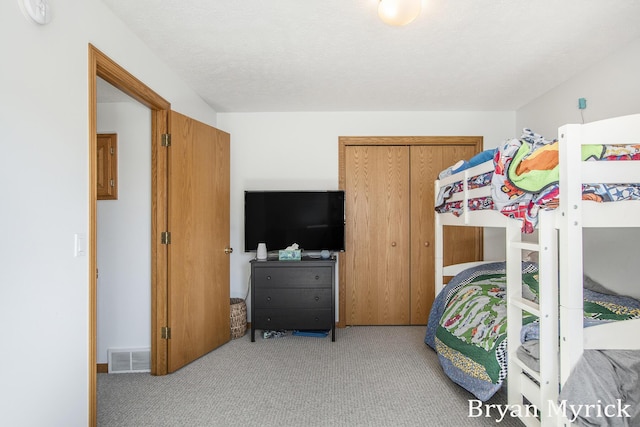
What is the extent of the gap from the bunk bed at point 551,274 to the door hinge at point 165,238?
212cm

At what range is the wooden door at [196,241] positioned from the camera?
2.59 m

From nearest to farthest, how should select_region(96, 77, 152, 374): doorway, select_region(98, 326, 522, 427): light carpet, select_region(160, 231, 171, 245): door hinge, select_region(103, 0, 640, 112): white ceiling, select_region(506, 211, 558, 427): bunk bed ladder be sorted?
1. select_region(506, 211, 558, 427): bunk bed ladder
2. select_region(103, 0, 640, 112): white ceiling
3. select_region(98, 326, 522, 427): light carpet
4. select_region(160, 231, 171, 245): door hinge
5. select_region(96, 77, 152, 374): doorway

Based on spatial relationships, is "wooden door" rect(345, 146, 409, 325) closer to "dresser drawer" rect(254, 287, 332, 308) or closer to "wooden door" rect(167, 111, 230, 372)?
"dresser drawer" rect(254, 287, 332, 308)

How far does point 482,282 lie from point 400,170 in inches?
58.3

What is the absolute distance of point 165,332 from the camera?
8.41 feet

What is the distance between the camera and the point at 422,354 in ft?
9.46

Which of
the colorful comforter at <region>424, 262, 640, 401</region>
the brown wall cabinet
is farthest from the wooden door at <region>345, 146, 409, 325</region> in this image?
the brown wall cabinet

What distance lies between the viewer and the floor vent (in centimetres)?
264

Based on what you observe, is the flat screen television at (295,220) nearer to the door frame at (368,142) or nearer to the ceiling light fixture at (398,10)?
the door frame at (368,142)

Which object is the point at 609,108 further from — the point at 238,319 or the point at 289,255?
the point at 238,319

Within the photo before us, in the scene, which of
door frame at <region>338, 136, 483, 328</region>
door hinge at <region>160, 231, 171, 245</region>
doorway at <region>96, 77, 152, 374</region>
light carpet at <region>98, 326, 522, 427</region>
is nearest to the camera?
light carpet at <region>98, 326, 522, 427</region>

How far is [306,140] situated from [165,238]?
178cm

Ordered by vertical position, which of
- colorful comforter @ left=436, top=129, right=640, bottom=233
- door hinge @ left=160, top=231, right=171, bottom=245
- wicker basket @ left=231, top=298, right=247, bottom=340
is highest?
colorful comforter @ left=436, top=129, right=640, bottom=233
